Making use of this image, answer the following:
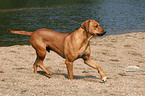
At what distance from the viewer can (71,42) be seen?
19.7 feet

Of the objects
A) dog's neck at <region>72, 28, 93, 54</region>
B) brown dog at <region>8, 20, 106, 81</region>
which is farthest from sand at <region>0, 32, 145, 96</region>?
dog's neck at <region>72, 28, 93, 54</region>

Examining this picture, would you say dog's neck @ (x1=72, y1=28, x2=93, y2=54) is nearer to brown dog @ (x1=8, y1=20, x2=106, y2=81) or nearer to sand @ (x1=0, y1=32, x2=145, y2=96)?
brown dog @ (x1=8, y1=20, x2=106, y2=81)

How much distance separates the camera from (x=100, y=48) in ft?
38.5

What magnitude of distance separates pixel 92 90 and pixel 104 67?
2.96 m

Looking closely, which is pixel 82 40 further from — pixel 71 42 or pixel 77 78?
pixel 77 78

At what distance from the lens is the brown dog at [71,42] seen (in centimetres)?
584

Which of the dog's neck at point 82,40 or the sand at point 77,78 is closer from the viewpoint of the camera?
the sand at point 77,78

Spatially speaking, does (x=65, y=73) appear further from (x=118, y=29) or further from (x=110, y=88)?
(x=118, y=29)

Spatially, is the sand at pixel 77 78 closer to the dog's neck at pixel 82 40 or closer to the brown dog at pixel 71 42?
the brown dog at pixel 71 42

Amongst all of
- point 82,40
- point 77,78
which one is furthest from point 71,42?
point 77,78

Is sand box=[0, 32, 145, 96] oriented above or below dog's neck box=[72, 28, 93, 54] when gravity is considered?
below

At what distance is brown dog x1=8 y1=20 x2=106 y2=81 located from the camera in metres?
A: 5.84

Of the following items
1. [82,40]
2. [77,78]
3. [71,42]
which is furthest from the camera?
[77,78]

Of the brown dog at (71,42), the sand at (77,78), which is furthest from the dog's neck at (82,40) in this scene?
the sand at (77,78)
